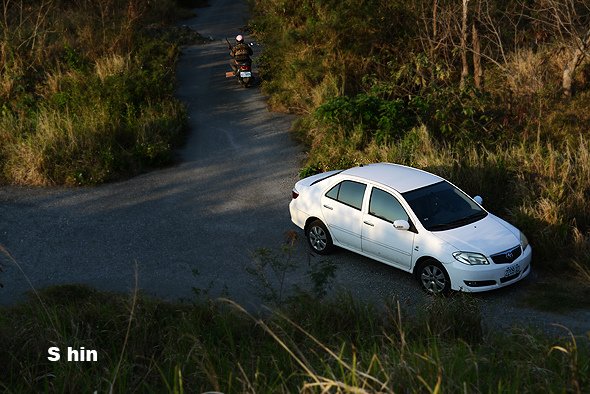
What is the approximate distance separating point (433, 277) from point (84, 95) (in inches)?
448

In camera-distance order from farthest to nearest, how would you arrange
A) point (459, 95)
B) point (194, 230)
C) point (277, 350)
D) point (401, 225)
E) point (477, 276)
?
point (459, 95) < point (194, 230) < point (401, 225) < point (477, 276) < point (277, 350)

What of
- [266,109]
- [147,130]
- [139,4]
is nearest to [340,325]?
[147,130]

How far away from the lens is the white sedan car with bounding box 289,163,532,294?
1126 centimetres

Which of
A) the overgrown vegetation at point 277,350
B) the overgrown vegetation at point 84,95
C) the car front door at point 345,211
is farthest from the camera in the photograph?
the overgrown vegetation at point 84,95

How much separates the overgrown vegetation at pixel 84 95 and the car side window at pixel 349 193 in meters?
6.04

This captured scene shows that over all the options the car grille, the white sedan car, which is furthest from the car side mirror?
the car grille

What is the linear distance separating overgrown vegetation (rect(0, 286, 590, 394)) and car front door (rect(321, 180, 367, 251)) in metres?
2.70

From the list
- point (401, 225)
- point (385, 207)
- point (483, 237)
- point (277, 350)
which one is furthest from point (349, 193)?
point (277, 350)

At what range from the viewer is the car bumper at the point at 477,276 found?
11109mm

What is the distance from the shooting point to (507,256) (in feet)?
37.2

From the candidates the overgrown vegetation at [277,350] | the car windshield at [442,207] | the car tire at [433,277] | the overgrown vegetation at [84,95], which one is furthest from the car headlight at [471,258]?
the overgrown vegetation at [84,95]

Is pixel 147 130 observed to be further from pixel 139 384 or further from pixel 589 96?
pixel 139 384

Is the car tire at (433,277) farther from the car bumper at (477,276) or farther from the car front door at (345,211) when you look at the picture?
the car front door at (345,211)

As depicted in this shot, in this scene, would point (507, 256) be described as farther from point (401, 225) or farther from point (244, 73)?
point (244, 73)
